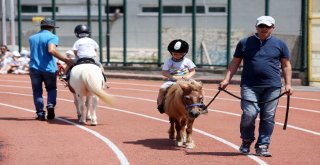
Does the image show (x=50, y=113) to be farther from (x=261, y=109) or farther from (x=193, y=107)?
(x=261, y=109)

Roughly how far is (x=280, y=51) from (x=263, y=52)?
25 cm

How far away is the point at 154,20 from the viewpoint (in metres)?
34.6

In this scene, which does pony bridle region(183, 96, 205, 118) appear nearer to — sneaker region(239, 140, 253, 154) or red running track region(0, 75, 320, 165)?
red running track region(0, 75, 320, 165)

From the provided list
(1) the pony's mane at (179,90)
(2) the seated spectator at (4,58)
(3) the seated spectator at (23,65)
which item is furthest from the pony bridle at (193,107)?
(2) the seated spectator at (4,58)

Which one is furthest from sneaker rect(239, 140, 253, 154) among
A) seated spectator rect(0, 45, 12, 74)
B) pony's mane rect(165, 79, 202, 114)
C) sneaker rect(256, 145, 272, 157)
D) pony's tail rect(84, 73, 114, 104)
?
seated spectator rect(0, 45, 12, 74)

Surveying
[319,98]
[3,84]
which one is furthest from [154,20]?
[319,98]

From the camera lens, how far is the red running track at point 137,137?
10.1 metres

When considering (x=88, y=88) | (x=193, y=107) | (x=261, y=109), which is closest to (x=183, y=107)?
(x=193, y=107)

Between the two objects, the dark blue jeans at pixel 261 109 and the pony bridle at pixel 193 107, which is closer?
the dark blue jeans at pixel 261 109

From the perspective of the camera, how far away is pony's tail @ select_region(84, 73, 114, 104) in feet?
43.8

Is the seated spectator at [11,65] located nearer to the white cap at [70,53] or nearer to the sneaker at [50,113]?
the white cap at [70,53]

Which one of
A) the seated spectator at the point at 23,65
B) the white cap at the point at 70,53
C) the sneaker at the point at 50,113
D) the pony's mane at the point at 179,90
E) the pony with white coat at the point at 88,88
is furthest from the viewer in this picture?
the seated spectator at the point at 23,65

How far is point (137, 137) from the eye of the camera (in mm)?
12219

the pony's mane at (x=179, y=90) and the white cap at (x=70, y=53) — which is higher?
the white cap at (x=70, y=53)
